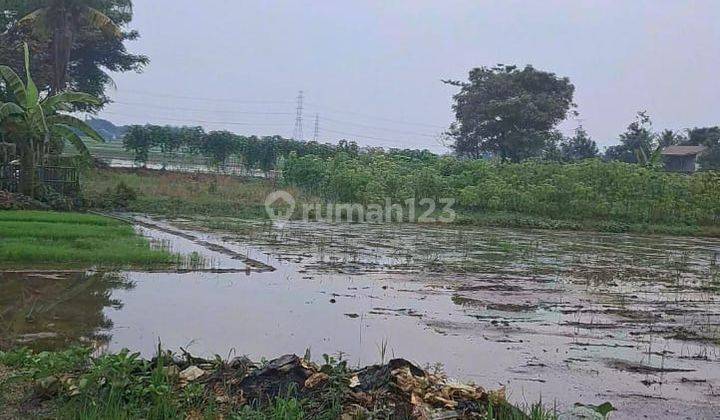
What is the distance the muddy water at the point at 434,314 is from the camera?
20.9 ft

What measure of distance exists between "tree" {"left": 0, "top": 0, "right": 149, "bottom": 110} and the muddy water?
1326 cm

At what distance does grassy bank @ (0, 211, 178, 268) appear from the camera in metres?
10.6

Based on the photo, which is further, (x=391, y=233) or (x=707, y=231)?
(x=707, y=231)

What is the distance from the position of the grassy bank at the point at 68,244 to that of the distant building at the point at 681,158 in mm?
39453

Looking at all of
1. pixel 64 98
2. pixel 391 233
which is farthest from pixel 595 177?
pixel 64 98

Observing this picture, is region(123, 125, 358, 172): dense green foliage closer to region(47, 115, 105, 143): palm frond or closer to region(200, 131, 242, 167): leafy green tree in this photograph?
region(200, 131, 242, 167): leafy green tree

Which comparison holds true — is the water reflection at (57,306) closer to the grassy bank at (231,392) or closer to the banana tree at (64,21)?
the grassy bank at (231,392)

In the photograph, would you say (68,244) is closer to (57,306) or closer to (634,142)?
(57,306)

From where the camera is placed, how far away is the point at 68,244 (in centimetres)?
1195

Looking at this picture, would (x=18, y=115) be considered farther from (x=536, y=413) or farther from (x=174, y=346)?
(x=536, y=413)

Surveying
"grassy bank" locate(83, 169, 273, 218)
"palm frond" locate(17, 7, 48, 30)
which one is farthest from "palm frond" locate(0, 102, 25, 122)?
"palm frond" locate(17, 7, 48, 30)

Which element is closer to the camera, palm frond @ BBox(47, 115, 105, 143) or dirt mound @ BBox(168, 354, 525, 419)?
dirt mound @ BBox(168, 354, 525, 419)

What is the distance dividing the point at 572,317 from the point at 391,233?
10.4 m

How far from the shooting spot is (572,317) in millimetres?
8836
